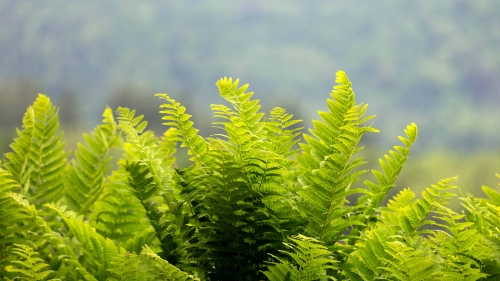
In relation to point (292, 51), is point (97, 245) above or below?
below

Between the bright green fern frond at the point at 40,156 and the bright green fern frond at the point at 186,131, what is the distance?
28cm

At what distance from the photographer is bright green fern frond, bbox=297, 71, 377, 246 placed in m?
0.42

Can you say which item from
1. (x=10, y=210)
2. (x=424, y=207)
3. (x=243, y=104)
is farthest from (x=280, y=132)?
(x=10, y=210)

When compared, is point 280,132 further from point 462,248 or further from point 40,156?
point 40,156

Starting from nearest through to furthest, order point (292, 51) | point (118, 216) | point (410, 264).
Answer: point (410, 264), point (118, 216), point (292, 51)

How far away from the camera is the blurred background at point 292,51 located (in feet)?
64.3

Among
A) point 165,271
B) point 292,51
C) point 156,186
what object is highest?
point 292,51

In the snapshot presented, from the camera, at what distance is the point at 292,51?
808 inches

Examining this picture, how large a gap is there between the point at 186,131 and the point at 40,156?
31 cm

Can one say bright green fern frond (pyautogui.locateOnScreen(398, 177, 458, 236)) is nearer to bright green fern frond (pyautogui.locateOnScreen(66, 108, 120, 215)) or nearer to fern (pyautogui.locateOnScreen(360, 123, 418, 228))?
fern (pyautogui.locateOnScreen(360, 123, 418, 228))

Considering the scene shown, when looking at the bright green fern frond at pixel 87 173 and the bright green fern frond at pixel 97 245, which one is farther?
the bright green fern frond at pixel 87 173

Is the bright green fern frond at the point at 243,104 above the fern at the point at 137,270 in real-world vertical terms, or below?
above

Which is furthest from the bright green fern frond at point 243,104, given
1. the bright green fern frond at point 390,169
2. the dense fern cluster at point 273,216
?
the bright green fern frond at point 390,169

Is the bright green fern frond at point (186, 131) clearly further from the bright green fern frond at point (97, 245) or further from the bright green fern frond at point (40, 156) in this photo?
the bright green fern frond at point (40, 156)
